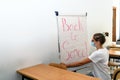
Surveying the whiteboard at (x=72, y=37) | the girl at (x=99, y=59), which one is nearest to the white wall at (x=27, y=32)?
the whiteboard at (x=72, y=37)

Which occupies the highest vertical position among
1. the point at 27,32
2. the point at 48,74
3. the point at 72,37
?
the point at 27,32

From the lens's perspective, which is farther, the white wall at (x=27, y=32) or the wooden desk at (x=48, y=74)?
the white wall at (x=27, y=32)

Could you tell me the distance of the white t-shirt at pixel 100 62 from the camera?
2504 millimetres

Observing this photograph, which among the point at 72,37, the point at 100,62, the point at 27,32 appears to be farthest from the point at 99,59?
the point at 27,32

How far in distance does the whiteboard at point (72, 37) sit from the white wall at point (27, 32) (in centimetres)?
13

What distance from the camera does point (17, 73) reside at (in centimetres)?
240

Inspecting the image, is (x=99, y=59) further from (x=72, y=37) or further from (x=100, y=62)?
(x=72, y=37)

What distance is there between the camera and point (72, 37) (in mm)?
2902

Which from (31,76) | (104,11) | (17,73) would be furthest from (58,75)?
(104,11)

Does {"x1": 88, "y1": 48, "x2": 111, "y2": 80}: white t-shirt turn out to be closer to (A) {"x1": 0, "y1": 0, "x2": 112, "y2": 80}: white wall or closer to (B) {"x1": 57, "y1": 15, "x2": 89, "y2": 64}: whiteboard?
(B) {"x1": 57, "y1": 15, "x2": 89, "y2": 64}: whiteboard

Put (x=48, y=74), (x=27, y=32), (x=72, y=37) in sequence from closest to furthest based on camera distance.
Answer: (x=48, y=74), (x=27, y=32), (x=72, y=37)

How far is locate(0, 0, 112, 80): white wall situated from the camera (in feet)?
7.40

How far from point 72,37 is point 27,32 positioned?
31.2 inches

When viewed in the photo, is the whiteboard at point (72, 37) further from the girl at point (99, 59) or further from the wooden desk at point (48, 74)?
the wooden desk at point (48, 74)
